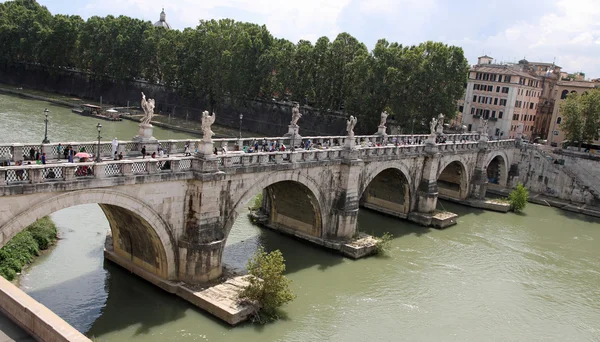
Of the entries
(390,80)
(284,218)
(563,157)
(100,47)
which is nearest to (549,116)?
(563,157)

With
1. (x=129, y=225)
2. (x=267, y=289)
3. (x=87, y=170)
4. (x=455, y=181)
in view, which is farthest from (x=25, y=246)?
(x=455, y=181)

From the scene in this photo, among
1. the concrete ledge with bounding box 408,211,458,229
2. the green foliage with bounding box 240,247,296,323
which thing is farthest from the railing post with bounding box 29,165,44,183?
the concrete ledge with bounding box 408,211,458,229

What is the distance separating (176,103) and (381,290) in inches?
2235

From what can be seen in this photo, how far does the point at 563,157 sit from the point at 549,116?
925 inches

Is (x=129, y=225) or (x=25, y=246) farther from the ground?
(x=129, y=225)

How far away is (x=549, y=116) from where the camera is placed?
237 ft

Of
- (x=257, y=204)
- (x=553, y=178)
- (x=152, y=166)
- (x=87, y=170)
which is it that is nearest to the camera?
(x=87, y=170)

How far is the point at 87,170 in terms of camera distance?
58.5ft

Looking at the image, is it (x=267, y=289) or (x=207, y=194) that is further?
(x=207, y=194)

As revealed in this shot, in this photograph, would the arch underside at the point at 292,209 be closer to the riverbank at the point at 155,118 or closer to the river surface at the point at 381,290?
the river surface at the point at 381,290

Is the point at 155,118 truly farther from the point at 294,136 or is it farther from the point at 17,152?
the point at 17,152

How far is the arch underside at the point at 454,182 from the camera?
45.1 m

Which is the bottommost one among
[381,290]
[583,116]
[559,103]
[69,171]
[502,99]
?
[381,290]

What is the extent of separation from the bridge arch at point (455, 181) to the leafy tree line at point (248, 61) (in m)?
9.74
